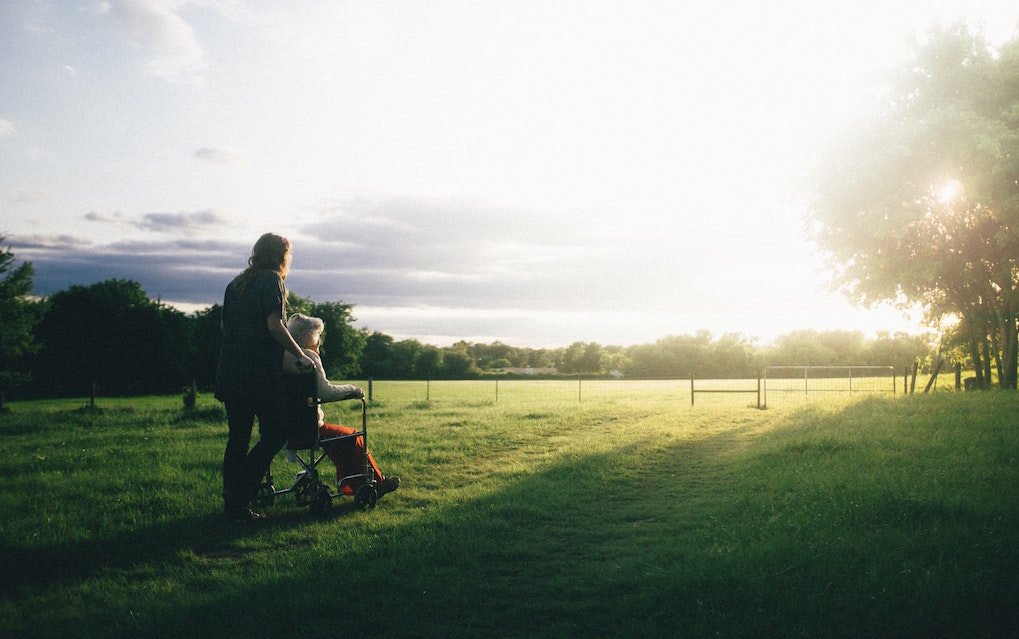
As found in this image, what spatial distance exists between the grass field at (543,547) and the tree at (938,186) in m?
10.8

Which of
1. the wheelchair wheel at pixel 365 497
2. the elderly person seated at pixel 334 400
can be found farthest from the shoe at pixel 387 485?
the wheelchair wheel at pixel 365 497

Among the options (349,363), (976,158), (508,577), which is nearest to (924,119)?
(976,158)

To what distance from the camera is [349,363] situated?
4484cm

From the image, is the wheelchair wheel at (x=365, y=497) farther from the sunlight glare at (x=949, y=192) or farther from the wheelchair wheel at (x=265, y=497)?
the sunlight glare at (x=949, y=192)

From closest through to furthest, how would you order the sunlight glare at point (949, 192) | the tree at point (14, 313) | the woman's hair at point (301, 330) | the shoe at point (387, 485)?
the woman's hair at point (301, 330) < the shoe at point (387, 485) < the sunlight glare at point (949, 192) < the tree at point (14, 313)

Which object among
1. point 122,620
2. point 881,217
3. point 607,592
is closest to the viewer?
point 122,620

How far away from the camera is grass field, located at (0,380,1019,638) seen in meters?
3.71

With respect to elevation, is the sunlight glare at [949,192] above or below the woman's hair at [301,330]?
above

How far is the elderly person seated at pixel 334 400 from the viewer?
606 cm

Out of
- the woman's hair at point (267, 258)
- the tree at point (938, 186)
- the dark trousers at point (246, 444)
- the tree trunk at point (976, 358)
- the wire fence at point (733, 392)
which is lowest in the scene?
the wire fence at point (733, 392)

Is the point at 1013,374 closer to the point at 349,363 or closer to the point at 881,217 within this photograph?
the point at 881,217

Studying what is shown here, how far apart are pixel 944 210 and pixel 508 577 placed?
21.6 m

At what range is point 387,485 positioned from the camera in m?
6.72

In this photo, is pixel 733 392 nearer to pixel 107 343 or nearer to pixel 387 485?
pixel 387 485
